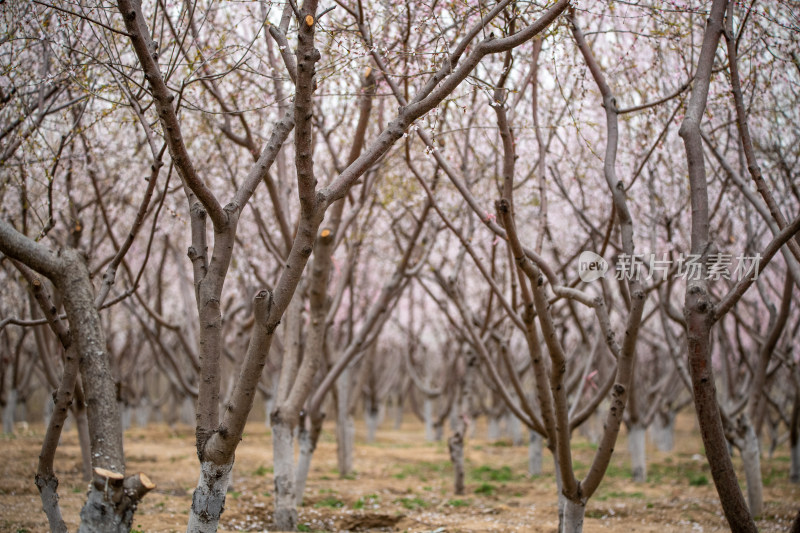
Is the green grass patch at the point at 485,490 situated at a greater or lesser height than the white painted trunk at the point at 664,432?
lesser

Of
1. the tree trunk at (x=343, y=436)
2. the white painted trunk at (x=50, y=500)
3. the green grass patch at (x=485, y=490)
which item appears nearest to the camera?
the white painted trunk at (x=50, y=500)

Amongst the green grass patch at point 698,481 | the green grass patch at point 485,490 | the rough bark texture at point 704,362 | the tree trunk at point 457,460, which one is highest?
the rough bark texture at point 704,362

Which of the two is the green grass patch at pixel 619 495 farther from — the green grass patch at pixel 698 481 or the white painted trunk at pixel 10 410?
the white painted trunk at pixel 10 410

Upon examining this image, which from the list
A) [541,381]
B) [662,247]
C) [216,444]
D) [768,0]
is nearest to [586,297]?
[541,381]

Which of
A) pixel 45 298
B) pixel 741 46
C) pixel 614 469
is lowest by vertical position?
pixel 614 469

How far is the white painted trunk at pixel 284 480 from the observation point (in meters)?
6.72

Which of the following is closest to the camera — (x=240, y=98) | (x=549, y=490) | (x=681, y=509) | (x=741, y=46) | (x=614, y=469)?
(x=741, y=46)

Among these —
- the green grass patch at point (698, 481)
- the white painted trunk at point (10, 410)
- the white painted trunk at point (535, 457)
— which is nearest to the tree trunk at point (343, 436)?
the white painted trunk at point (535, 457)

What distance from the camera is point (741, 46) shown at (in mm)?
6484

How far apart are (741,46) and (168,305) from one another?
1853 cm

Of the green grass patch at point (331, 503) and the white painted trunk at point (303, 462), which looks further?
the green grass patch at point (331, 503)

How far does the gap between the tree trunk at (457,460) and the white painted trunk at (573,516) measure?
524cm

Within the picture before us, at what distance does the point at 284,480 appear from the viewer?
6.77 meters

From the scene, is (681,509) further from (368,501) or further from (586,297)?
(586,297)
